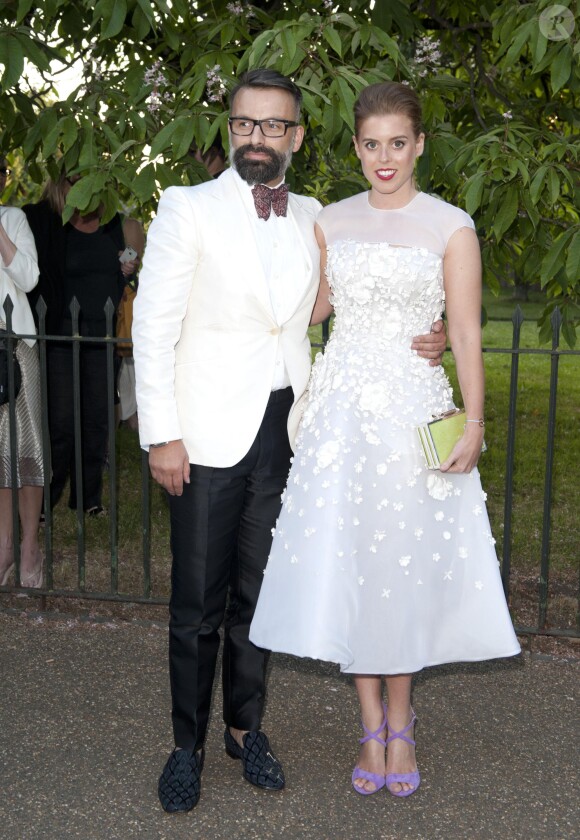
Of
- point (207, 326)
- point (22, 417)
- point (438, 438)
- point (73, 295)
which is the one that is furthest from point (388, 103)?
point (73, 295)

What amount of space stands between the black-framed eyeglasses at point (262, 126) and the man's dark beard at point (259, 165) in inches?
1.7

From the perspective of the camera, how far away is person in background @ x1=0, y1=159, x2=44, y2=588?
573cm

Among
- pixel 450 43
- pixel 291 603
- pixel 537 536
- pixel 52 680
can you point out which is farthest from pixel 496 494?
pixel 291 603

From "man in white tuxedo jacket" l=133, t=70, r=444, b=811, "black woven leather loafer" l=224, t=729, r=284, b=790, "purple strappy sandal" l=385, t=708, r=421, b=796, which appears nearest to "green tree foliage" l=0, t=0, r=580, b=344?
"man in white tuxedo jacket" l=133, t=70, r=444, b=811

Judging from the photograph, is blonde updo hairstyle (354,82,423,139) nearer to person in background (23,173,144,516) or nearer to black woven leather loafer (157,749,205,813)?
black woven leather loafer (157,749,205,813)

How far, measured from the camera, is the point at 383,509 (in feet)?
12.0

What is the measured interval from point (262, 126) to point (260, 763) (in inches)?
85.3

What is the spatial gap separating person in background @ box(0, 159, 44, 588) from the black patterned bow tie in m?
2.44

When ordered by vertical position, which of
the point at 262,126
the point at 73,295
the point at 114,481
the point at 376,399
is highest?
the point at 262,126

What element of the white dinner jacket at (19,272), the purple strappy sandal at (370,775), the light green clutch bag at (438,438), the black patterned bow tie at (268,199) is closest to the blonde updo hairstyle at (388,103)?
the black patterned bow tie at (268,199)

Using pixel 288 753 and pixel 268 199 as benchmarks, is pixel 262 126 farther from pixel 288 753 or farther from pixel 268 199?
pixel 288 753

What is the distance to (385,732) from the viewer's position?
12.7ft

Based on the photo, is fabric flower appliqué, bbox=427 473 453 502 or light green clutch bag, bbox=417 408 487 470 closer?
light green clutch bag, bbox=417 408 487 470

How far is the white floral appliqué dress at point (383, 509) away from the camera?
362cm
